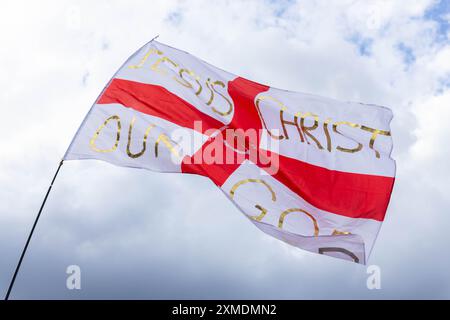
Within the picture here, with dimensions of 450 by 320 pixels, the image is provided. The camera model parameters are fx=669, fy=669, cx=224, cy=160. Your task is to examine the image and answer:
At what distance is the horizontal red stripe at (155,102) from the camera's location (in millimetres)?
15727

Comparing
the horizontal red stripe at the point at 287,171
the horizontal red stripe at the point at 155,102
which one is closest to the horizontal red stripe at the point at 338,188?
the horizontal red stripe at the point at 287,171

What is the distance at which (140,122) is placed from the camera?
50.4 ft

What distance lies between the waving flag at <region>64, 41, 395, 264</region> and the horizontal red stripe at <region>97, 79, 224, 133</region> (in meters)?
0.03

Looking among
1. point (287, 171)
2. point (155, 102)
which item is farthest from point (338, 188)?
point (155, 102)

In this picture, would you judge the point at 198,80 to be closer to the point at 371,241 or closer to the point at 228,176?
the point at 228,176

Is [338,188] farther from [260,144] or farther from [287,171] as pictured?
[260,144]

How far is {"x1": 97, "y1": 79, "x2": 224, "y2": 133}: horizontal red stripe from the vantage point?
1573 centimetres

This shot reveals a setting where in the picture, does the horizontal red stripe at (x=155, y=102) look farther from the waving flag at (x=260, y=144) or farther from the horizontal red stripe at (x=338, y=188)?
the horizontal red stripe at (x=338, y=188)

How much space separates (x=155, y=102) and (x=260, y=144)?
2.69 m

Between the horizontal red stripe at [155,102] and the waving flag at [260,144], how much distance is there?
3cm

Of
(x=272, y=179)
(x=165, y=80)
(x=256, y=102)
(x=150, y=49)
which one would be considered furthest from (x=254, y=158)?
(x=150, y=49)

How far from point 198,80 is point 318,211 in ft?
15.0

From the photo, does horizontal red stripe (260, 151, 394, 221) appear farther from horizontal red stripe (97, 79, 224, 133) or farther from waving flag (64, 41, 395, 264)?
horizontal red stripe (97, 79, 224, 133)

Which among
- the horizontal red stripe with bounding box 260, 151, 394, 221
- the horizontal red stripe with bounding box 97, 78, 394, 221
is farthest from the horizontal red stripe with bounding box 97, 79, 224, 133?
the horizontal red stripe with bounding box 260, 151, 394, 221
